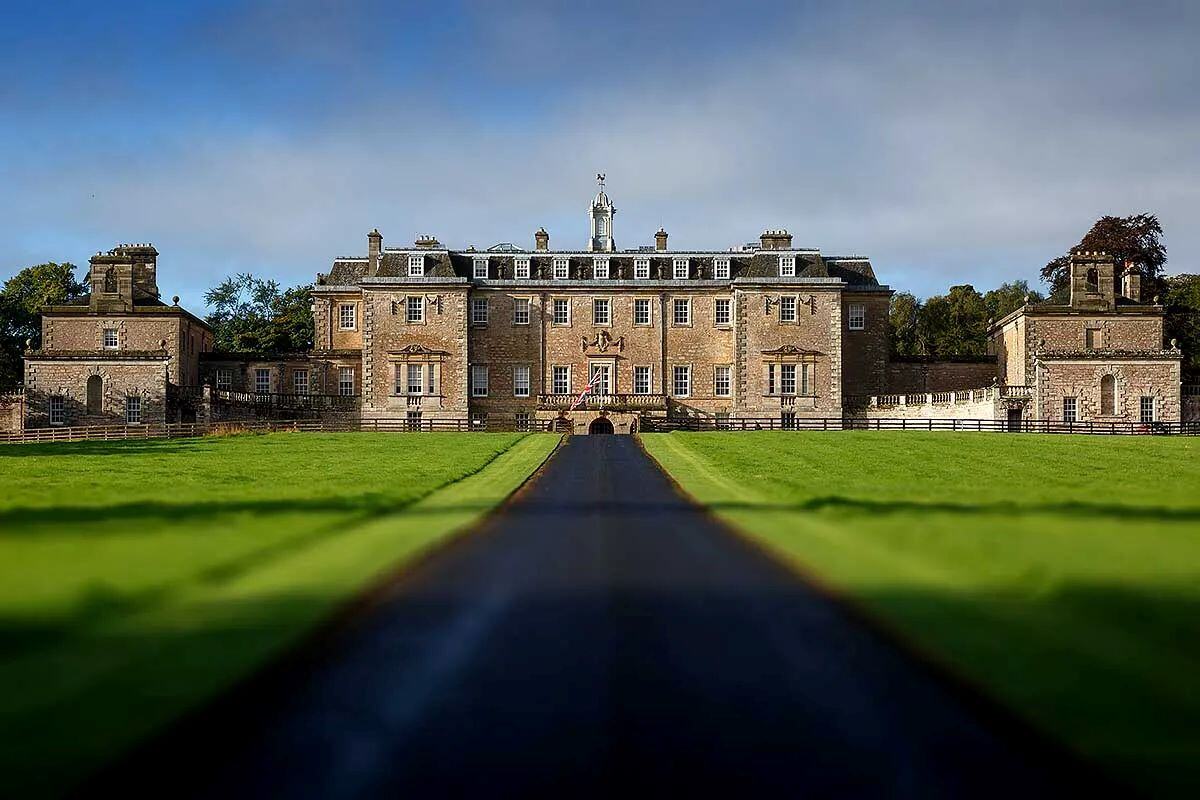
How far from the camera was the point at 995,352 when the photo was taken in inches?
2835

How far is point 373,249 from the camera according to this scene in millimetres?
73812

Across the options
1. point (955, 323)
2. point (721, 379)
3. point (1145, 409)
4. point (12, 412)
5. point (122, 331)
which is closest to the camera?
point (12, 412)

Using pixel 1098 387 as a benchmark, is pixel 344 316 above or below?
above

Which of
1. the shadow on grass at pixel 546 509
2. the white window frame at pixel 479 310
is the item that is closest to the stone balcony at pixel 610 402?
the white window frame at pixel 479 310

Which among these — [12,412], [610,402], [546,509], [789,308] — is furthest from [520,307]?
[546,509]

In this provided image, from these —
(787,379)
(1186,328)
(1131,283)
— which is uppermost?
(1131,283)

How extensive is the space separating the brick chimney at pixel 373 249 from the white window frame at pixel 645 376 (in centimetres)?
1913

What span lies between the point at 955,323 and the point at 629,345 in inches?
1404

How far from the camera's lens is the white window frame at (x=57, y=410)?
59.9m

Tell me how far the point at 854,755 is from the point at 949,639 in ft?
8.53

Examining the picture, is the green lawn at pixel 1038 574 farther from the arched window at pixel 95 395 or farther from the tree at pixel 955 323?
the tree at pixel 955 323

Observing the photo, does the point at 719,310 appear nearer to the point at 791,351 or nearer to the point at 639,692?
the point at 791,351

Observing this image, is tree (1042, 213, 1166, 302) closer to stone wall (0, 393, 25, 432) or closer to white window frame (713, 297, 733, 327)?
white window frame (713, 297, 733, 327)

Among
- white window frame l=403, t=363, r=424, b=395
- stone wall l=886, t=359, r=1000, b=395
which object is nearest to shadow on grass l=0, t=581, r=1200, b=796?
white window frame l=403, t=363, r=424, b=395
